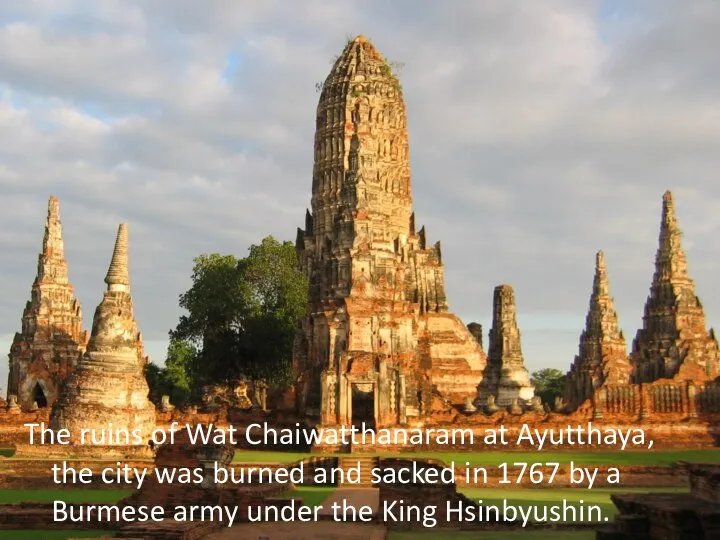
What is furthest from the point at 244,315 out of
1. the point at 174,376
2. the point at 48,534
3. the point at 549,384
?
the point at 549,384

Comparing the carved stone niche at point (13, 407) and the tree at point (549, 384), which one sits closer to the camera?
the carved stone niche at point (13, 407)

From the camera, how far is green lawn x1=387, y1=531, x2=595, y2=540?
13430mm

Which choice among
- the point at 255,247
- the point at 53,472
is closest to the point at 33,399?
the point at 255,247

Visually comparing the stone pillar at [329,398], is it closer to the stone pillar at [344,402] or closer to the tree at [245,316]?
the stone pillar at [344,402]

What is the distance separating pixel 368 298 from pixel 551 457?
968cm

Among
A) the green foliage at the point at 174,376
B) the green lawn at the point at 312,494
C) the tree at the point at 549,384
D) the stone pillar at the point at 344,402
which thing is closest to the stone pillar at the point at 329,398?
the stone pillar at the point at 344,402

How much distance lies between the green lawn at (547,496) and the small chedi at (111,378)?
37.1ft

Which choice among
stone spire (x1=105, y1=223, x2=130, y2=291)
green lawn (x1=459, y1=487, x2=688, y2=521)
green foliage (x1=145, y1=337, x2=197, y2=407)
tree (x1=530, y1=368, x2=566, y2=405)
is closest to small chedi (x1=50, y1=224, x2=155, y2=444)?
stone spire (x1=105, y1=223, x2=130, y2=291)

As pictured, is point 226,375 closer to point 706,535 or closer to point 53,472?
point 53,472

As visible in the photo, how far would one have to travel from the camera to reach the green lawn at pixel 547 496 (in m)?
18.5

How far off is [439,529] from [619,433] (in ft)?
67.4

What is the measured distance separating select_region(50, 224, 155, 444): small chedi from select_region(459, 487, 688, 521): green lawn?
11310mm

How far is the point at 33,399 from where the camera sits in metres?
46.3

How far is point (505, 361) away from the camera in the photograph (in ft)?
149
